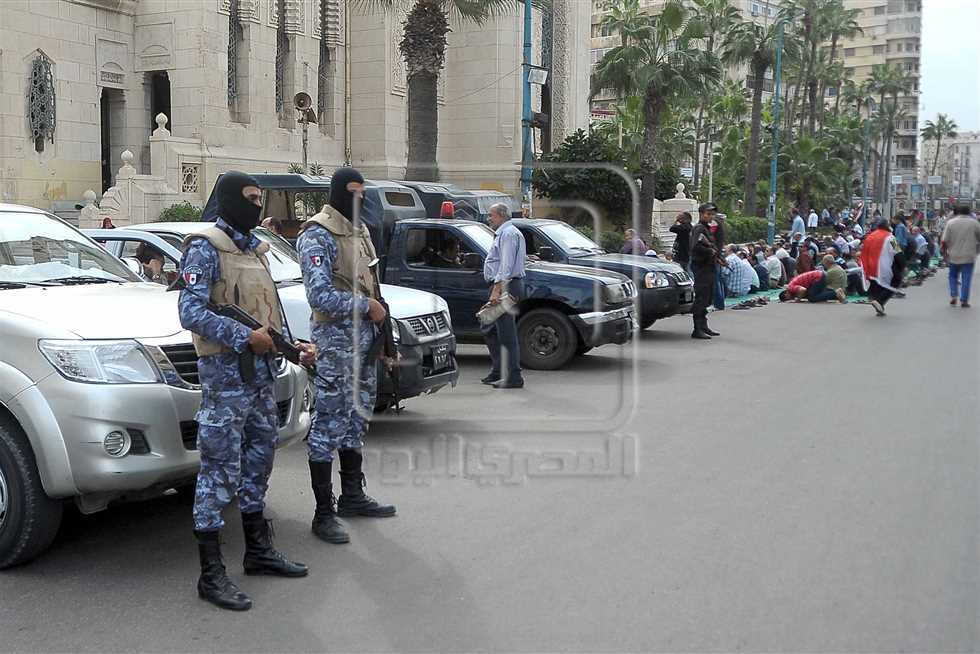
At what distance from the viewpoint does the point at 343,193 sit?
557 centimetres

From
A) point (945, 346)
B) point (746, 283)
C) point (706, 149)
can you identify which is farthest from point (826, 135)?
point (945, 346)

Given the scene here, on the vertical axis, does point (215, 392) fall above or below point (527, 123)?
below

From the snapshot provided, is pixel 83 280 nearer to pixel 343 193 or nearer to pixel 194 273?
pixel 343 193

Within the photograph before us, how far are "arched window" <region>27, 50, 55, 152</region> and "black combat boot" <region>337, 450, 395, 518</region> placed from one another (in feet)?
72.8

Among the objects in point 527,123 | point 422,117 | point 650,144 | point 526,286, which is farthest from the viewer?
→ point 650,144

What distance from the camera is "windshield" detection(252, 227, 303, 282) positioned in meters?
8.47

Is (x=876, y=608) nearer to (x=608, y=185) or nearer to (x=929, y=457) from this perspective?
(x=929, y=457)

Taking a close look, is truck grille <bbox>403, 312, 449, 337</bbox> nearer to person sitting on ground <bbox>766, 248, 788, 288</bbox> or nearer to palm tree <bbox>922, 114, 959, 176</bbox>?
person sitting on ground <bbox>766, 248, 788, 288</bbox>

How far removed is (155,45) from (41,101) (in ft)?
13.1

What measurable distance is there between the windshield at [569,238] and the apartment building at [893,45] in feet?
Answer: 399

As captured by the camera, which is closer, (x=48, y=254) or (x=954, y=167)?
(x=48, y=254)

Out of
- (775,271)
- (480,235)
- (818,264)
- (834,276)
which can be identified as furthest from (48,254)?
(818,264)

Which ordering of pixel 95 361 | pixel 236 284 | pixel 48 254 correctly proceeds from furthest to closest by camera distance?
1. pixel 48 254
2. pixel 95 361
3. pixel 236 284

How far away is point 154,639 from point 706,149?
68683mm
